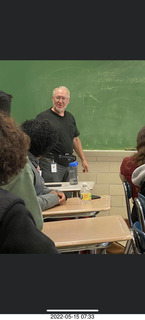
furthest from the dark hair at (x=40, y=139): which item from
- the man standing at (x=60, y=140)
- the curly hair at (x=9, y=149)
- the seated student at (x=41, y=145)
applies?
the man standing at (x=60, y=140)

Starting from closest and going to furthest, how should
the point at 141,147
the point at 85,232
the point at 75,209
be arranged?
1. the point at 85,232
2. the point at 75,209
3. the point at 141,147

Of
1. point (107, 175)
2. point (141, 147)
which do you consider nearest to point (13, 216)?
point (141, 147)

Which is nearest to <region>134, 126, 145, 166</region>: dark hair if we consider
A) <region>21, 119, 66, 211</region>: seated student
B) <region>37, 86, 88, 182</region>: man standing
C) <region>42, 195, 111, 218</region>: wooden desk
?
<region>42, 195, 111, 218</region>: wooden desk

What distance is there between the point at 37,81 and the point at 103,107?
3.25ft

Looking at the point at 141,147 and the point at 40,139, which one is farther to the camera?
the point at 141,147

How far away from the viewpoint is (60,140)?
4.35 meters

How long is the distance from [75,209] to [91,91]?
2.82m

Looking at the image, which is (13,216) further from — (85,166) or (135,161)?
(85,166)

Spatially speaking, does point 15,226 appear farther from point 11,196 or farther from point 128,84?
point 128,84

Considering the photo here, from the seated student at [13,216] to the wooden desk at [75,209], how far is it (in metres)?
1.36

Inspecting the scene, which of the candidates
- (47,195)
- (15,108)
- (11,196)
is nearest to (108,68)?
(15,108)

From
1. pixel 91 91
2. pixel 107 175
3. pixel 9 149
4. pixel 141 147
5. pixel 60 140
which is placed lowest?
pixel 107 175

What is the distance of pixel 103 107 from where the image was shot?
16.3ft

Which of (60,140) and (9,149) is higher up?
(9,149)
